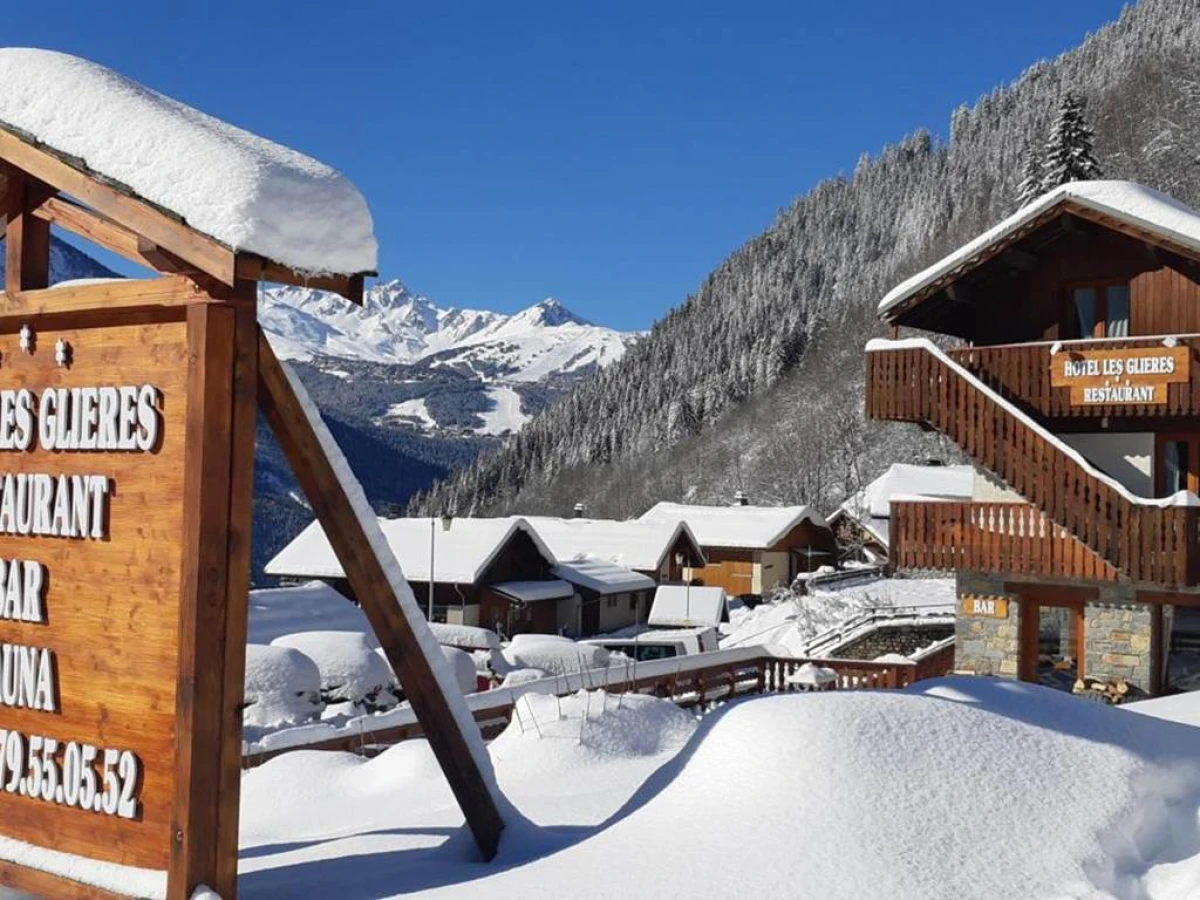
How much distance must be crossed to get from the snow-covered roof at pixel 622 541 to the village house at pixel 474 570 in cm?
888

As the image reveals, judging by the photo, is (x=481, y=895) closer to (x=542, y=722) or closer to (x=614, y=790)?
(x=614, y=790)

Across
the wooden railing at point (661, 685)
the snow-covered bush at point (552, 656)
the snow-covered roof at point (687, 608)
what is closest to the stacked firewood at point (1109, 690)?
the wooden railing at point (661, 685)

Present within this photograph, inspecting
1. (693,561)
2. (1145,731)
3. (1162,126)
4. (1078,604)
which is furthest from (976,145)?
(1145,731)

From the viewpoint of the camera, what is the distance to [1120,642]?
18.3 m

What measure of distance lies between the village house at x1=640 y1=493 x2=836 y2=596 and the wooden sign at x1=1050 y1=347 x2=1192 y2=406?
4291cm

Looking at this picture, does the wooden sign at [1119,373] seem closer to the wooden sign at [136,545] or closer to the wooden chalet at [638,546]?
the wooden sign at [136,545]

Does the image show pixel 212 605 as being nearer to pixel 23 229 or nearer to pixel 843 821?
pixel 23 229

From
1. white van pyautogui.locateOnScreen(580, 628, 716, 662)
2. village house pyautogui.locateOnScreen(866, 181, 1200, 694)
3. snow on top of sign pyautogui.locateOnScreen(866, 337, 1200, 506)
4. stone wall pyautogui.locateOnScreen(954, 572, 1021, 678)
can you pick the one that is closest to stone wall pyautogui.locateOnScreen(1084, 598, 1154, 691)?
village house pyautogui.locateOnScreen(866, 181, 1200, 694)

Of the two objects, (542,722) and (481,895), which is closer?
(481,895)

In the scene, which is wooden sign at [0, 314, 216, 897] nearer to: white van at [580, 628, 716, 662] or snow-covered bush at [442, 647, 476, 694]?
snow-covered bush at [442, 647, 476, 694]

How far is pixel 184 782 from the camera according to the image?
537 cm

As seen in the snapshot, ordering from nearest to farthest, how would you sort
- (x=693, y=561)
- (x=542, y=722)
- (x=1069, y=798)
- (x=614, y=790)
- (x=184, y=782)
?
1. (x=184, y=782)
2. (x=1069, y=798)
3. (x=614, y=790)
4. (x=542, y=722)
5. (x=693, y=561)

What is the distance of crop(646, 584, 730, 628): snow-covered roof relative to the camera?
43.6 metres

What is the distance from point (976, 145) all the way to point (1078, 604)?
152m
